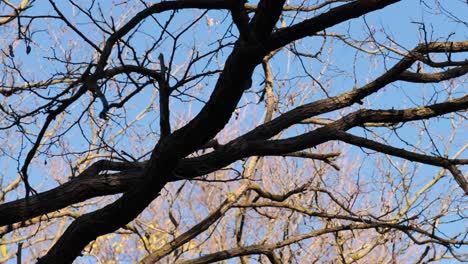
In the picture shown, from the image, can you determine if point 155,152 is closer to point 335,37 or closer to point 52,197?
point 52,197

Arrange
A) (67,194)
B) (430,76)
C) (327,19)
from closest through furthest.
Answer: (327,19)
(67,194)
(430,76)

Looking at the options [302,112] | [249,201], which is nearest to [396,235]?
[249,201]

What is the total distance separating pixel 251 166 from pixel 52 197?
3157 mm

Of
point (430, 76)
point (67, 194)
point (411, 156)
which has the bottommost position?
point (411, 156)

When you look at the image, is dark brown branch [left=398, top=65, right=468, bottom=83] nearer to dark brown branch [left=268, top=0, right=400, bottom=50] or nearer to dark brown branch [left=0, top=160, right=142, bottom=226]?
dark brown branch [left=268, top=0, right=400, bottom=50]

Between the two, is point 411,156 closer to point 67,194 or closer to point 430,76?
point 430,76

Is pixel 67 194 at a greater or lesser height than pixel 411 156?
greater

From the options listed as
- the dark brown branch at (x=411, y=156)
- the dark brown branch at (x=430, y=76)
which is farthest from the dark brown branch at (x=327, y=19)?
the dark brown branch at (x=430, y=76)

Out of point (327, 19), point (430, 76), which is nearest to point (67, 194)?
point (327, 19)

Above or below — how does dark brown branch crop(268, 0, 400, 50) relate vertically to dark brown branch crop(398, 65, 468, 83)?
below

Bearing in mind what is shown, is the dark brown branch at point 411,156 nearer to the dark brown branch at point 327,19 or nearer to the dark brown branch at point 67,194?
the dark brown branch at point 327,19

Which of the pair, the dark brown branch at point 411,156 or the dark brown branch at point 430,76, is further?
the dark brown branch at point 430,76

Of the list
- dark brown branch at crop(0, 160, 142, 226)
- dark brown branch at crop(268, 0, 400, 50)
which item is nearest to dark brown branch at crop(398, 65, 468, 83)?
dark brown branch at crop(268, 0, 400, 50)

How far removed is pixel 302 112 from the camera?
Answer: 4.49 m
